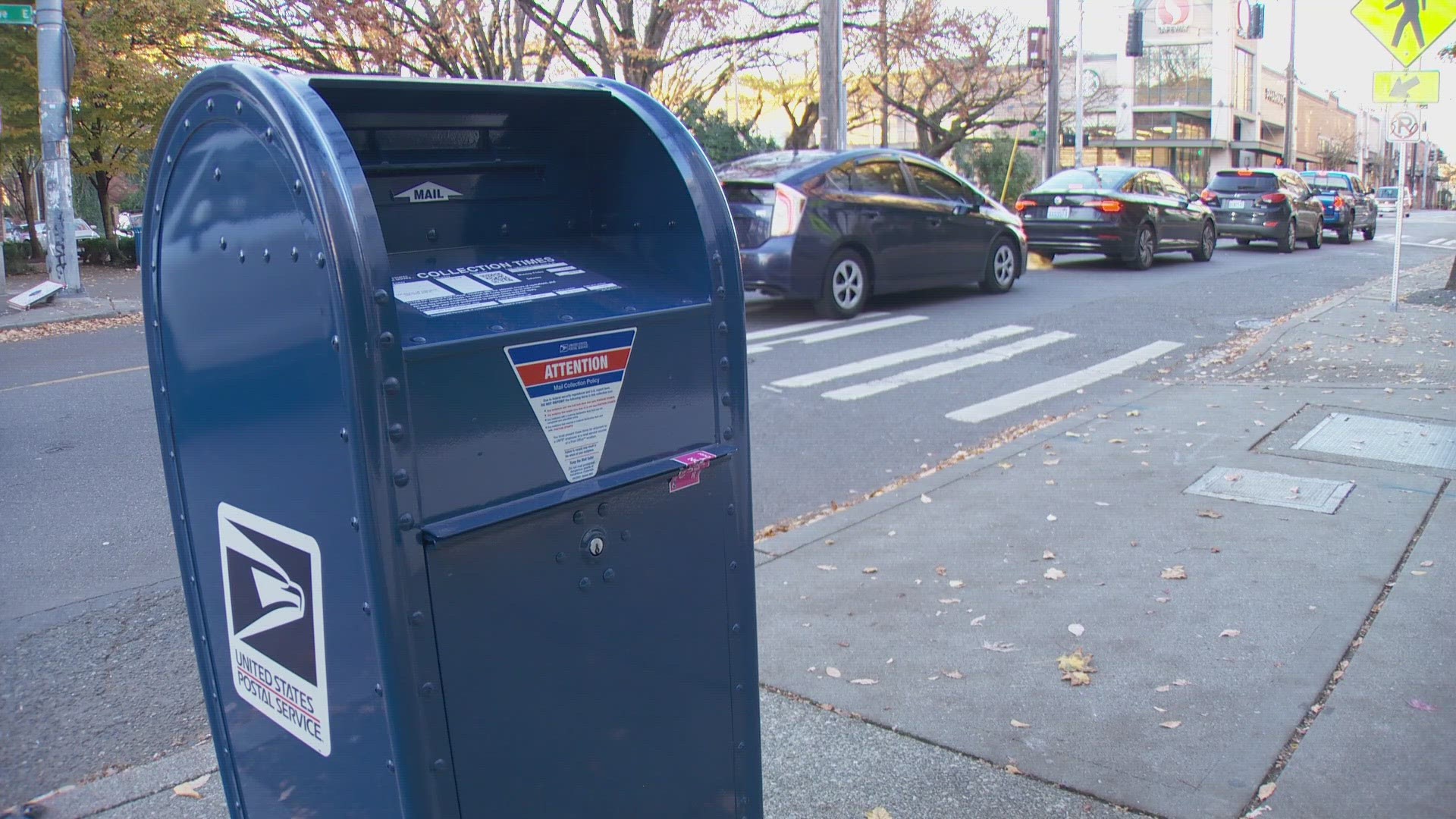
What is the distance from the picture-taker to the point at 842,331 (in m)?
11.7

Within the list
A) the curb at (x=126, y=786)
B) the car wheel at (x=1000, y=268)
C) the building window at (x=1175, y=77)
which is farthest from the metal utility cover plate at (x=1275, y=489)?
the building window at (x=1175, y=77)

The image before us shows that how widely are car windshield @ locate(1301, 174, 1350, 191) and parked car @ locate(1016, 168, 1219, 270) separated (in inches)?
499

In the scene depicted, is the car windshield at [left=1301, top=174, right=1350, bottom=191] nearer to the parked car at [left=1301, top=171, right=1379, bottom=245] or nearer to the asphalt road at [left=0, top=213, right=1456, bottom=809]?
the parked car at [left=1301, top=171, right=1379, bottom=245]

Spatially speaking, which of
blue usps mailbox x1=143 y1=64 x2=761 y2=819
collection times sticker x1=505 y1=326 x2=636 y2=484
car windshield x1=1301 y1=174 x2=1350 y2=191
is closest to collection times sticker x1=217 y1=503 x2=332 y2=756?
blue usps mailbox x1=143 y1=64 x2=761 y2=819

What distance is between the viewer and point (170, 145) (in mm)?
2348

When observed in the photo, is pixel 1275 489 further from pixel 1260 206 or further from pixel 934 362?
pixel 1260 206

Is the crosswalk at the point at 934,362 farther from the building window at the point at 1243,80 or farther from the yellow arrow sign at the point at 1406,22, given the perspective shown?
the building window at the point at 1243,80

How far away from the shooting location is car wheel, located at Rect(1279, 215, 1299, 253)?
22.2 m

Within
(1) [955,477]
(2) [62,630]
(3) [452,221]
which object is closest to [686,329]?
(3) [452,221]

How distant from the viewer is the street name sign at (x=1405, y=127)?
14.6m

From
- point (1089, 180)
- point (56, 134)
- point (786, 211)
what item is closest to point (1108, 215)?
point (1089, 180)

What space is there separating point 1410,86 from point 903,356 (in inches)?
237

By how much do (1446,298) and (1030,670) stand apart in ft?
37.5

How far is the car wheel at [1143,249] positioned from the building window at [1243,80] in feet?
175
